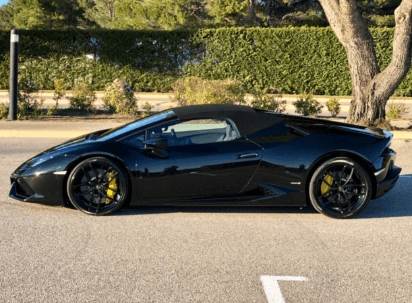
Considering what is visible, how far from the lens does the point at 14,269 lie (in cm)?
508

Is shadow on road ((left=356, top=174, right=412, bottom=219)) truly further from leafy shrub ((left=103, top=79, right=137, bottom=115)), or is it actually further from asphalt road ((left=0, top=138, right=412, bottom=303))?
leafy shrub ((left=103, top=79, right=137, bottom=115))

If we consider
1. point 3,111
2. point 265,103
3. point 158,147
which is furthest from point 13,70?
point 158,147

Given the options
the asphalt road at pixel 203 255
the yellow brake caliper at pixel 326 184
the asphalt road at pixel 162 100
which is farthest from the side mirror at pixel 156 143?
the asphalt road at pixel 162 100

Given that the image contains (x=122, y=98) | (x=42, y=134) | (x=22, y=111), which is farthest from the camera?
(x=122, y=98)

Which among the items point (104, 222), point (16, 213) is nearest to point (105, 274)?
point (104, 222)

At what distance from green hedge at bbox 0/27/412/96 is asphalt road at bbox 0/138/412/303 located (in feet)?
63.1

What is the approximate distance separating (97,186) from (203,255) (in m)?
1.69

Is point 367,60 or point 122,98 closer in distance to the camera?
point 367,60

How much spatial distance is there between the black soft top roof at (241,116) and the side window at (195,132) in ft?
0.22

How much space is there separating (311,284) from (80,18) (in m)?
51.1

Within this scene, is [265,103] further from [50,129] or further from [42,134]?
[42,134]

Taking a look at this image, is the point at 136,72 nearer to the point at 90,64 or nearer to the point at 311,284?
the point at 90,64

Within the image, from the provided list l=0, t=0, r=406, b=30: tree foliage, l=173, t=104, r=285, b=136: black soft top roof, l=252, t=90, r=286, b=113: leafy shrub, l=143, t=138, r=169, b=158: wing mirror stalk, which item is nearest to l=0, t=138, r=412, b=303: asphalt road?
l=143, t=138, r=169, b=158: wing mirror stalk

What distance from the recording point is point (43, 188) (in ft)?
22.1
